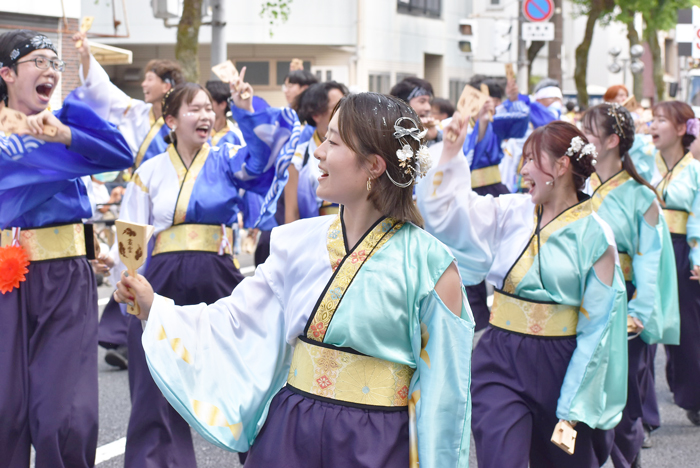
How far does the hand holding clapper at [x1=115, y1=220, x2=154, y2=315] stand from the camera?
7.98ft

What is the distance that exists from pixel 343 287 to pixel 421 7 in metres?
23.9

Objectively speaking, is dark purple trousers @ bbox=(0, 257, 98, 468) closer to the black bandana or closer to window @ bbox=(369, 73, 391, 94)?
the black bandana

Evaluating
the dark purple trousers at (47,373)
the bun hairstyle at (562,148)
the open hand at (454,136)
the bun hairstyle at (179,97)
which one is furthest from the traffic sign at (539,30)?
the dark purple trousers at (47,373)

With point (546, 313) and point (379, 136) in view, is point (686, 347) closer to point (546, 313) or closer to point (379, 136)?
point (546, 313)

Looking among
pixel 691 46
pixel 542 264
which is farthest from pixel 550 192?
pixel 691 46

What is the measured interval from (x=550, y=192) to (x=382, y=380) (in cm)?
146

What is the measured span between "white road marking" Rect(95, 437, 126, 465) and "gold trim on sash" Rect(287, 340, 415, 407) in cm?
239

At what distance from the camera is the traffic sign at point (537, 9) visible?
1470cm

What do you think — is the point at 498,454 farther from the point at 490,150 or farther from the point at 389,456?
the point at 490,150

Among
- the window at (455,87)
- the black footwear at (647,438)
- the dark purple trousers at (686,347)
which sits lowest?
the black footwear at (647,438)

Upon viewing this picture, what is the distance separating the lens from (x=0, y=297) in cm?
354

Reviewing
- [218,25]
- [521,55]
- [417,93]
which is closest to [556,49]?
[521,55]

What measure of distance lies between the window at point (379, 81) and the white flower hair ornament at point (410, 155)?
21036 millimetres

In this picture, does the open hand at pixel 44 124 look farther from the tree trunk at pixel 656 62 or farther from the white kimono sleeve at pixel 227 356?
the tree trunk at pixel 656 62
